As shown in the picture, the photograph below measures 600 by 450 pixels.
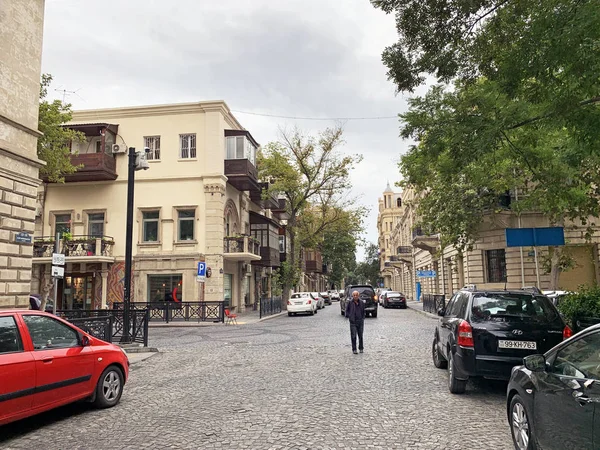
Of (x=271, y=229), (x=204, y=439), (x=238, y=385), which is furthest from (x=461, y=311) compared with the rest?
(x=271, y=229)

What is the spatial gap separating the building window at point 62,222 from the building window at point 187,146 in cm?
836

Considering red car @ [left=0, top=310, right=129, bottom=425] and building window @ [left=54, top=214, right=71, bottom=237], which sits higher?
building window @ [left=54, top=214, right=71, bottom=237]

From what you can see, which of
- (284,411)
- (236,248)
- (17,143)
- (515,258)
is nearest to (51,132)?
(17,143)

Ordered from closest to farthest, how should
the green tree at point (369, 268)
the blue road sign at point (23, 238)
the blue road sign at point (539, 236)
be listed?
1. the blue road sign at point (23, 238)
2. the blue road sign at point (539, 236)
3. the green tree at point (369, 268)

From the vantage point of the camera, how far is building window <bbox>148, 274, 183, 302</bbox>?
91.8 ft

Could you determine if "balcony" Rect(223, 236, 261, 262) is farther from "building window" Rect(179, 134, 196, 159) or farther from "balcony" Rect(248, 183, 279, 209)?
"building window" Rect(179, 134, 196, 159)

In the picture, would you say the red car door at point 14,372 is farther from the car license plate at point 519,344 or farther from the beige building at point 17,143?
the beige building at point 17,143

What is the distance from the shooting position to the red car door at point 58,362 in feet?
18.9

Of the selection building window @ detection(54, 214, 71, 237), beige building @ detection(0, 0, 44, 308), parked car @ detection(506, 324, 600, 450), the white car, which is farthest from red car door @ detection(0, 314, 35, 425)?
building window @ detection(54, 214, 71, 237)

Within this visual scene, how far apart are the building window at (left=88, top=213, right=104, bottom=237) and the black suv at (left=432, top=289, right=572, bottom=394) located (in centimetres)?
2638

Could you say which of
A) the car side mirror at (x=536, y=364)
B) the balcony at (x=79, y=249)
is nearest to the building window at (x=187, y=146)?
the balcony at (x=79, y=249)

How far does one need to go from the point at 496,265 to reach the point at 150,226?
20.8 metres

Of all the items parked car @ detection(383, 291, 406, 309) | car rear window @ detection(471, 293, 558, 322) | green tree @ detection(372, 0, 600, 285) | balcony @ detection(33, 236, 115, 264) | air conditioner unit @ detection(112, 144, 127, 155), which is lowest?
parked car @ detection(383, 291, 406, 309)

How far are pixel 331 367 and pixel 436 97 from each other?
603 centimetres
